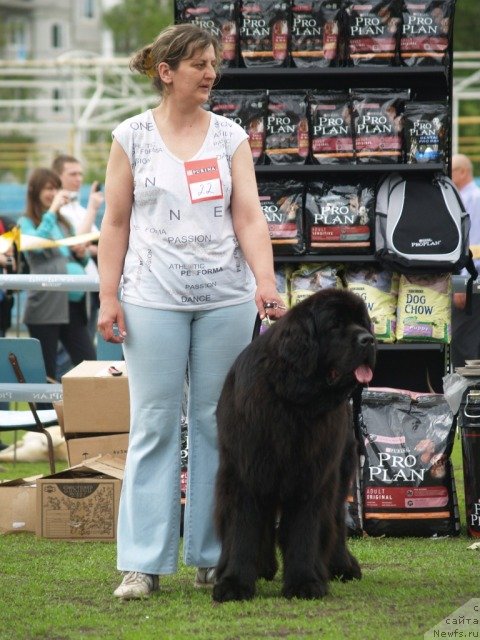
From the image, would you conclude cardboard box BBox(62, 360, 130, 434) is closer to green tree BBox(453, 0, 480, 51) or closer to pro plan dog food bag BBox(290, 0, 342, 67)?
pro plan dog food bag BBox(290, 0, 342, 67)

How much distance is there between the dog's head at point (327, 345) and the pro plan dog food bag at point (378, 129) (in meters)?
2.14

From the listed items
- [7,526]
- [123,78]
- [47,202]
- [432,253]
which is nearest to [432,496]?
[432,253]

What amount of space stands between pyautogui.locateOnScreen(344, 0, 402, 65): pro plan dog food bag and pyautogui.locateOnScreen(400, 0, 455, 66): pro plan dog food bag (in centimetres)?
5

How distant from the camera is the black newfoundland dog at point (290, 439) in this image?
3.84 meters

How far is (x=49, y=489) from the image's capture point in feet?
18.4

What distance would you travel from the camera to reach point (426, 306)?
19.3ft

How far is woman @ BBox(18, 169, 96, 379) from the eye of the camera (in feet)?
29.5

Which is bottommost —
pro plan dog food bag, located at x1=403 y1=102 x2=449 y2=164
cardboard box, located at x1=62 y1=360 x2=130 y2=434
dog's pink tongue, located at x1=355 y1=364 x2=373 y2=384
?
cardboard box, located at x1=62 y1=360 x2=130 y2=434

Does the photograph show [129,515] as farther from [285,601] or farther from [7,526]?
[7,526]

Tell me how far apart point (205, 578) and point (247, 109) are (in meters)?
2.53

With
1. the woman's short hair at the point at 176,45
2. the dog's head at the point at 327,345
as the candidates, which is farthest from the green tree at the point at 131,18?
the dog's head at the point at 327,345

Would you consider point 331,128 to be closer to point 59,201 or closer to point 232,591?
point 232,591

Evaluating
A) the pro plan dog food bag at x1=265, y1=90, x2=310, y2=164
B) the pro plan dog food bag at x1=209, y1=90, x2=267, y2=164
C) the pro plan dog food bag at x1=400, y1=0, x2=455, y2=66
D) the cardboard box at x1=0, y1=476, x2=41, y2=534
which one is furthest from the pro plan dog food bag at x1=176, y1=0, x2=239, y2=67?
the cardboard box at x1=0, y1=476, x2=41, y2=534

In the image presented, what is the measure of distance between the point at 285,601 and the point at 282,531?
24 centimetres
